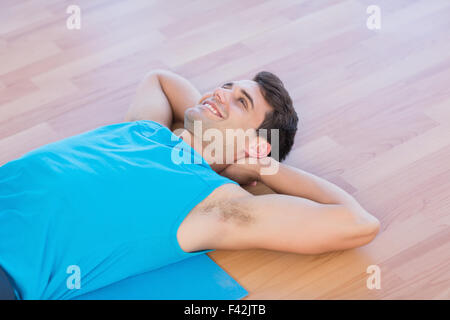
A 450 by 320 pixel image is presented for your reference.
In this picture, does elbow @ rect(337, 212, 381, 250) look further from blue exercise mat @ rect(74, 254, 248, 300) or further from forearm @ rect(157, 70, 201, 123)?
forearm @ rect(157, 70, 201, 123)

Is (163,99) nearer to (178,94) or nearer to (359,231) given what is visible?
(178,94)

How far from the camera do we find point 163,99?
231 cm

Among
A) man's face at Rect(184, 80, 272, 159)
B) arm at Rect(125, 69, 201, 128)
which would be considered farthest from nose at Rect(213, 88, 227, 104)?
arm at Rect(125, 69, 201, 128)

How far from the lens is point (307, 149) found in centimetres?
230

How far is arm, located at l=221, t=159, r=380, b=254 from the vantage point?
175 cm

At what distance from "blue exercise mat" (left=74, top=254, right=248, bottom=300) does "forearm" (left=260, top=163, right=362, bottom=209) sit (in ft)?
1.19

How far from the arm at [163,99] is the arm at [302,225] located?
2.08ft

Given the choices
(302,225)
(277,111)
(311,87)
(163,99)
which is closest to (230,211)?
(302,225)

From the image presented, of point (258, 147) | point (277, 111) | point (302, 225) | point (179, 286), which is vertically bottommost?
point (179, 286)

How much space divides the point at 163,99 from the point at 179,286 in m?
0.85

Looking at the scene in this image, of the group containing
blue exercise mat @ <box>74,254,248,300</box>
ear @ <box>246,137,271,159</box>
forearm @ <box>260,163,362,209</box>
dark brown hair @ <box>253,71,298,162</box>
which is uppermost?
dark brown hair @ <box>253,71,298,162</box>

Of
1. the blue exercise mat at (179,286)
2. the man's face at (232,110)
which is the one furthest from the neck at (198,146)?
the blue exercise mat at (179,286)

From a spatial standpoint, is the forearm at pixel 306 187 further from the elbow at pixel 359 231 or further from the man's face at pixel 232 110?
the man's face at pixel 232 110
